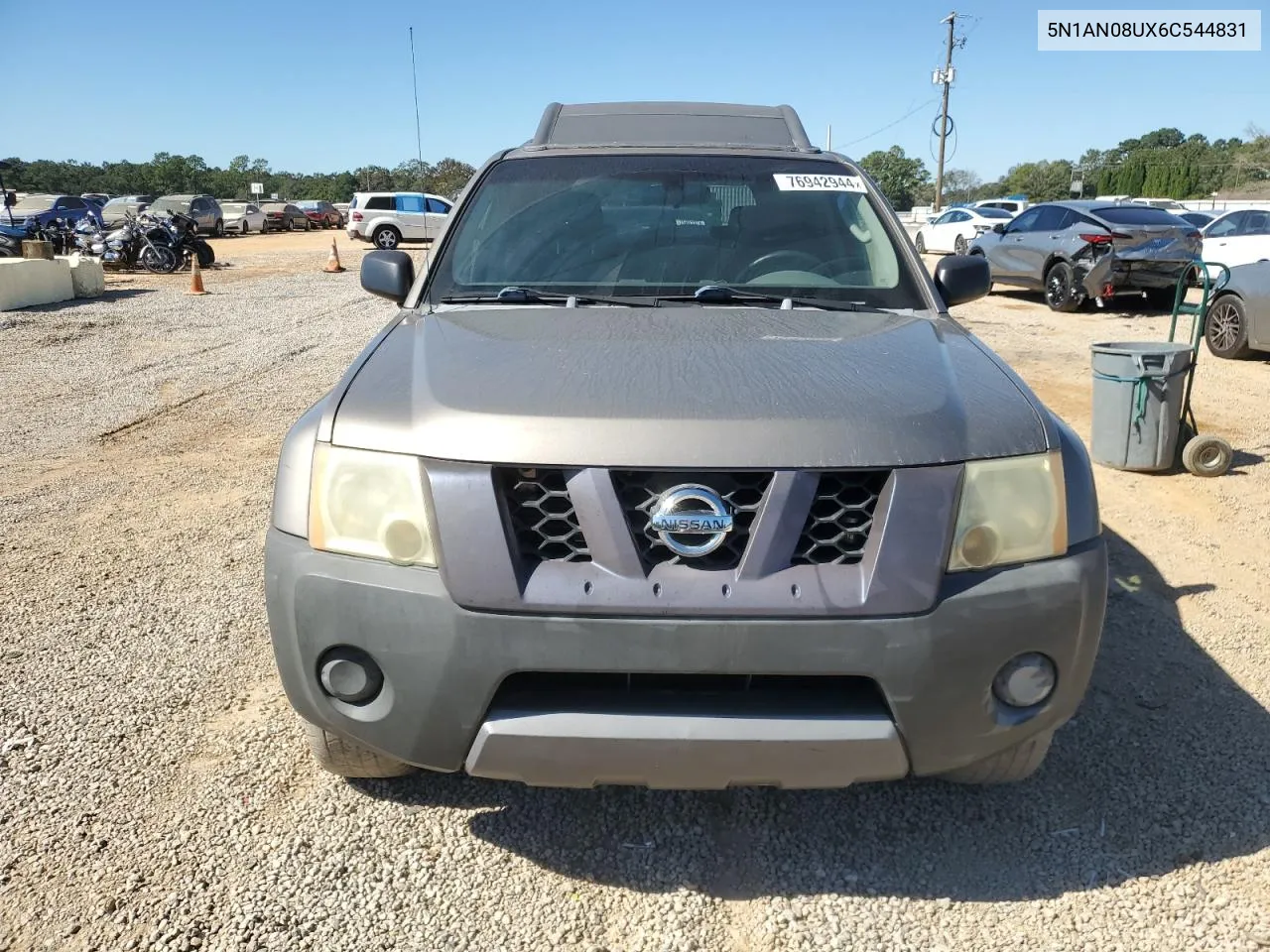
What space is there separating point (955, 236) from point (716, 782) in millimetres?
24349

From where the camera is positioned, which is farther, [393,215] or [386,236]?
[393,215]

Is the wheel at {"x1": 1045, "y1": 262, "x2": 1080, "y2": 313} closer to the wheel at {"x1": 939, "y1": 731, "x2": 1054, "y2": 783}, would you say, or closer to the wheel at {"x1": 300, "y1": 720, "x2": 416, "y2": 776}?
the wheel at {"x1": 939, "y1": 731, "x2": 1054, "y2": 783}

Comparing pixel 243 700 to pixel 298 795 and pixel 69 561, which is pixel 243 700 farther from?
pixel 69 561

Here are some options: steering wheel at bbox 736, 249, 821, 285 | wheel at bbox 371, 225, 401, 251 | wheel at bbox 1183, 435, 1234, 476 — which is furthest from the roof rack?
wheel at bbox 371, 225, 401, 251

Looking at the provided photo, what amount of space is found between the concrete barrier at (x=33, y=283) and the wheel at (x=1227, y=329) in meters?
14.3

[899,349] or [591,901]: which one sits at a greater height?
[899,349]

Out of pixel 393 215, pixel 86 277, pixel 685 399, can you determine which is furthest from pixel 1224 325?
pixel 393 215

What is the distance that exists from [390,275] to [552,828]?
75.0 inches

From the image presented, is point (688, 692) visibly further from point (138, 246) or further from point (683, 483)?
point (138, 246)

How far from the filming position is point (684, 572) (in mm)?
1938

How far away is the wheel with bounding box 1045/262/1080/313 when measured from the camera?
13.3 metres

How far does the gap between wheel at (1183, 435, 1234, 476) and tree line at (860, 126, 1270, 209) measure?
39.5 meters

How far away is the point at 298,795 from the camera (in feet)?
8.46

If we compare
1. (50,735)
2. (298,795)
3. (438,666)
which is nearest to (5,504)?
(50,735)
